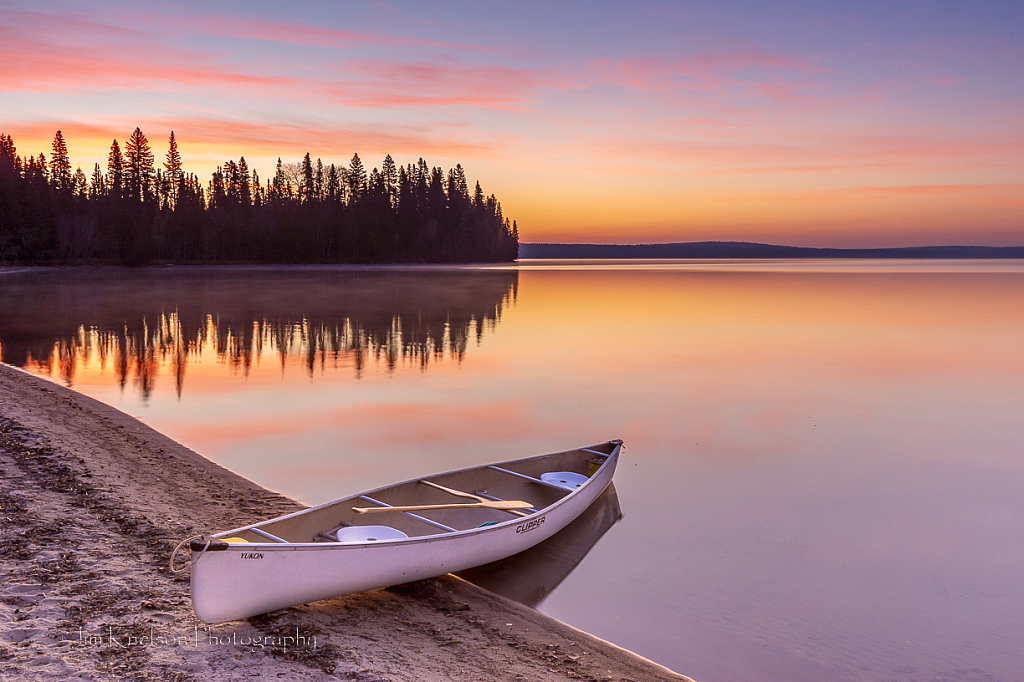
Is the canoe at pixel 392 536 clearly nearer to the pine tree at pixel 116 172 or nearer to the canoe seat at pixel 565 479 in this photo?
the canoe seat at pixel 565 479

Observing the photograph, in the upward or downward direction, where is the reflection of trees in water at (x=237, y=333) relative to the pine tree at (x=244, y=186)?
downward

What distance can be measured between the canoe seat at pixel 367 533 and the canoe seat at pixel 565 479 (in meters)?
2.72

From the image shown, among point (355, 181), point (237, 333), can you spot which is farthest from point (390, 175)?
point (237, 333)

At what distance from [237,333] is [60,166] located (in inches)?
3862

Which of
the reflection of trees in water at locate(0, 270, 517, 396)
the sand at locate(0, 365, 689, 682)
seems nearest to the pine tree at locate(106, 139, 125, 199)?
the reflection of trees in water at locate(0, 270, 517, 396)

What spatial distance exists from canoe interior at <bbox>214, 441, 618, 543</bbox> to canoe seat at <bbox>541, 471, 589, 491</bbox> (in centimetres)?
10

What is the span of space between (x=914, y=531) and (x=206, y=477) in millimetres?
9225

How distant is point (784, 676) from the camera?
19.1ft

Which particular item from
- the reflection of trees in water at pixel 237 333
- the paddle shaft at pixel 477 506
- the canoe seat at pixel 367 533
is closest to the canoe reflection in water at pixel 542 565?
the paddle shaft at pixel 477 506

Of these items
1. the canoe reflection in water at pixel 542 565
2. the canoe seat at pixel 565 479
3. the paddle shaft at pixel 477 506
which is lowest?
the canoe reflection in water at pixel 542 565

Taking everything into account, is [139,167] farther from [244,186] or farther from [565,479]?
[565,479]

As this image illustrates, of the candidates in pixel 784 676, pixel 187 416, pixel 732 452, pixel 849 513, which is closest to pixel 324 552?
pixel 784 676

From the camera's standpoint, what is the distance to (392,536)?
668 cm

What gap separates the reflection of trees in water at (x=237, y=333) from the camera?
2058 centimetres
